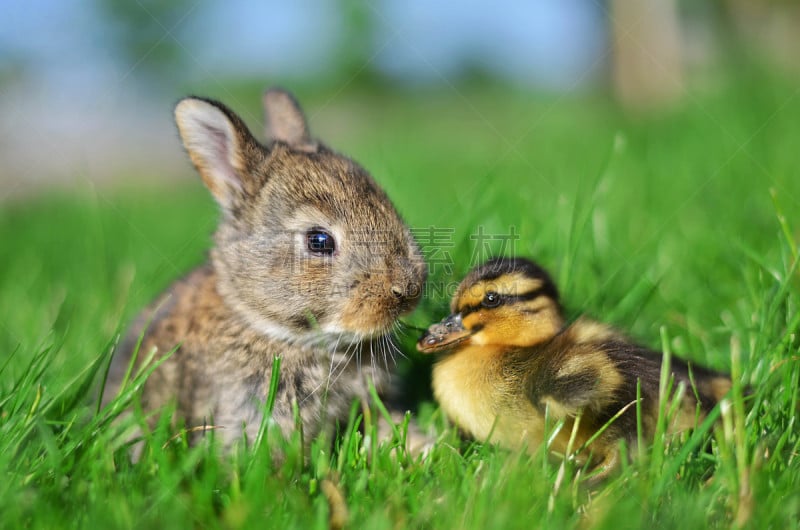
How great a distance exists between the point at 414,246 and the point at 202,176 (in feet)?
3.99

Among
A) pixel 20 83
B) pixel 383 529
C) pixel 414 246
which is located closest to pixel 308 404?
pixel 414 246

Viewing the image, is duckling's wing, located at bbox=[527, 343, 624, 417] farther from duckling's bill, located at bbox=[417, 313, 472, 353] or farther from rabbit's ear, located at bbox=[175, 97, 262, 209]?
rabbit's ear, located at bbox=[175, 97, 262, 209]

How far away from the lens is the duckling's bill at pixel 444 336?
3.31 metres

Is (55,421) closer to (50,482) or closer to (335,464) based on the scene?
(50,482)

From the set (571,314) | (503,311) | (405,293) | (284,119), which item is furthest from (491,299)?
(284,119)

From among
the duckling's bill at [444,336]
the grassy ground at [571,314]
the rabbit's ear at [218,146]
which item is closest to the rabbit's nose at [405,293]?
the duckling's bill at [444,336]

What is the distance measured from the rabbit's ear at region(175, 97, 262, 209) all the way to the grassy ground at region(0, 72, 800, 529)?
554 mm

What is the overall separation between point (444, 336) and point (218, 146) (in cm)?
159

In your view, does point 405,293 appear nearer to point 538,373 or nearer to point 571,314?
point 538,373

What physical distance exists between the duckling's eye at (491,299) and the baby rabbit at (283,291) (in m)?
0.33

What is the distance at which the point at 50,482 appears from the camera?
2564 mm

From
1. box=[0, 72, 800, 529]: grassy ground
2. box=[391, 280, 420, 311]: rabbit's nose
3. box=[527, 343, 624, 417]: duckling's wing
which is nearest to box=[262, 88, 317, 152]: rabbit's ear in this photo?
box=[0, 72, 800, 529]: grassy ground

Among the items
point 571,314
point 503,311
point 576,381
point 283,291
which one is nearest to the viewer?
point 576,381

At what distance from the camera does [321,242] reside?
3.50 metres
